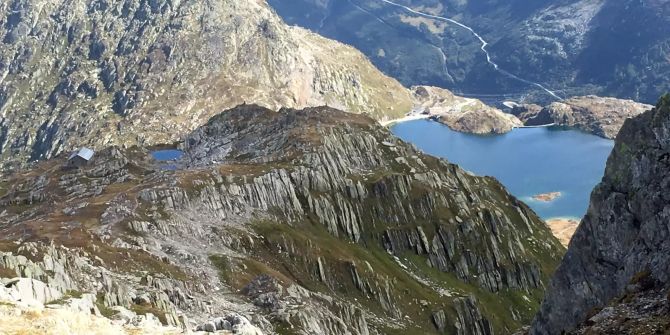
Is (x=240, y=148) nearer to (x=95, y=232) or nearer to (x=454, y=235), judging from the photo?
(x=454, y=235)

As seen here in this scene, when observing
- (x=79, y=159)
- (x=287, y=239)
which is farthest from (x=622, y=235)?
(x=79, y=159)

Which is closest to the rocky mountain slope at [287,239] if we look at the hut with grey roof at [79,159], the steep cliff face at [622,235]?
the hut with grey roof at [79,159]

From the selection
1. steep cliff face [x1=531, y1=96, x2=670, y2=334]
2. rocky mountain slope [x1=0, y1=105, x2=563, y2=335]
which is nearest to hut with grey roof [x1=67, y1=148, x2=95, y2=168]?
rocky mountain slope [x1=0, y1=105, x2=563, y2=335]

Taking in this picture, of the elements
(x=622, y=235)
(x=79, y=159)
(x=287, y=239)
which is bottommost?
(x=622, y=235)

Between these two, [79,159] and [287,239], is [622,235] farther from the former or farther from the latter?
[79,159]

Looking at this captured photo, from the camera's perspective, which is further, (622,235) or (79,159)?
(79,159)

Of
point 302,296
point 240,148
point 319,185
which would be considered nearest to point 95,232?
point 302,296

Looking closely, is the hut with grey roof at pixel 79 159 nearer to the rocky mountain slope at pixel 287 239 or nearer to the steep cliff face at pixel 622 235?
the rocky mountain slope at pixel 287 239
